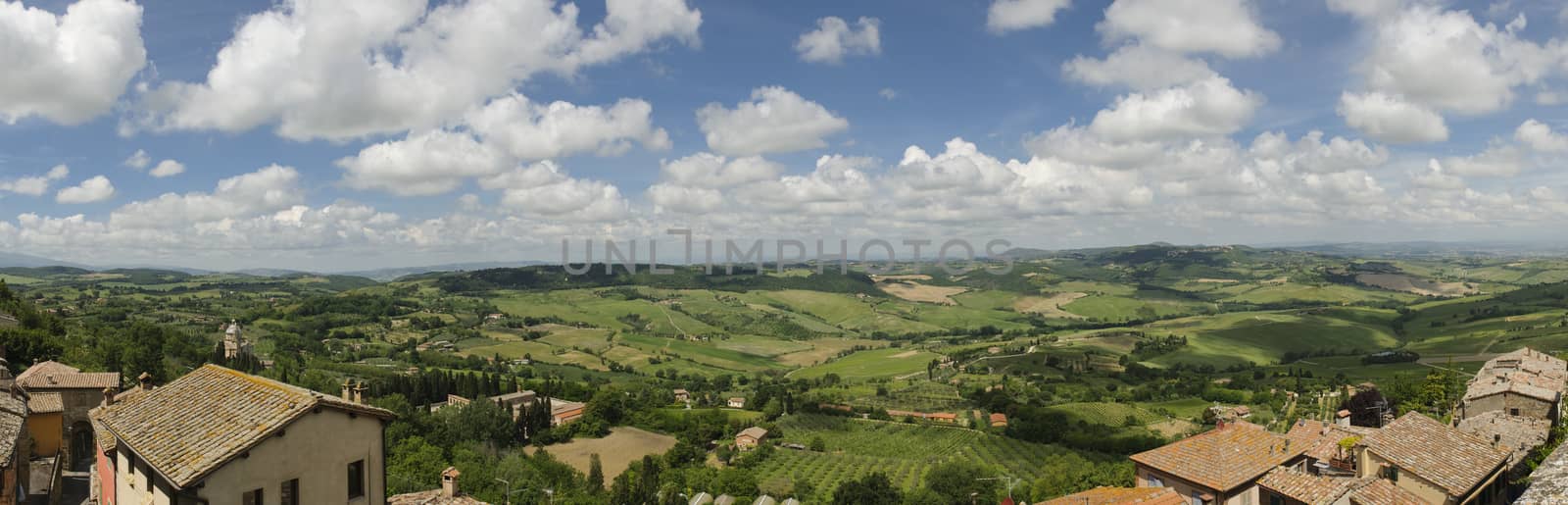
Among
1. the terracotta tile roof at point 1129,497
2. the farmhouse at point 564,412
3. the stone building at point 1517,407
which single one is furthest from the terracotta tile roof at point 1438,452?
the farmhouse at point 564,412

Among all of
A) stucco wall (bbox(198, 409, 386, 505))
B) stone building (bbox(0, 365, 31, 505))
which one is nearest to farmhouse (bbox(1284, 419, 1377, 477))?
stucco wall (bbox(198, 409, 386, 505))

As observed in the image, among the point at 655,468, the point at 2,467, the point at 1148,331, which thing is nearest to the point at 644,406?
the point at 655,468

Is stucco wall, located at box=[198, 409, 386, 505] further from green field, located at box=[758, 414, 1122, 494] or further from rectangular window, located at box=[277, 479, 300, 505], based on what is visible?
green field, located at box=[758, 414, 1122, 494]

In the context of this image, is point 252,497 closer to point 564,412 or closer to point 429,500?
point 429,500

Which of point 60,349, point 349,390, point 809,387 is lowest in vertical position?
point 809,387

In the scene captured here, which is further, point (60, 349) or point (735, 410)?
point (735, 410)

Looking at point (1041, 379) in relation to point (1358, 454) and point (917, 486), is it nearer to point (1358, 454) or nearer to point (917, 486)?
point (917, 486)

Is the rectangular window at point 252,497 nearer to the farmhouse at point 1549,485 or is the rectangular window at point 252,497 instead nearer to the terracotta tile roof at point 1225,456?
the farmhouse at point 1549,485
